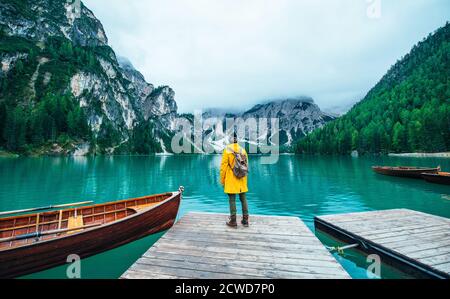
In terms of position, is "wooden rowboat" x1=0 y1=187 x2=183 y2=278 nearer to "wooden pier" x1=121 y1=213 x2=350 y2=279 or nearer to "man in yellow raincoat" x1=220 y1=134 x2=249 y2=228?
"wooden pier" x1=121 y1=213 x2=350 y2=279

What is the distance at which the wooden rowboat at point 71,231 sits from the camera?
6754 mm

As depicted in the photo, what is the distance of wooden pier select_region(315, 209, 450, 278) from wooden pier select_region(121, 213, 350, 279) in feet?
7.51

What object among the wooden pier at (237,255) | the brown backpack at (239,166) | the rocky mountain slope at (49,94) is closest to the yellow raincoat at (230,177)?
the brown backpack at (239,166)

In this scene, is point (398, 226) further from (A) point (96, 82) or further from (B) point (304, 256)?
(A) point (96, 82)

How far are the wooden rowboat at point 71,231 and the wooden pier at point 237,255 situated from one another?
208cm

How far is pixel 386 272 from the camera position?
24.1ft

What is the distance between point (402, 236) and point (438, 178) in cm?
2561

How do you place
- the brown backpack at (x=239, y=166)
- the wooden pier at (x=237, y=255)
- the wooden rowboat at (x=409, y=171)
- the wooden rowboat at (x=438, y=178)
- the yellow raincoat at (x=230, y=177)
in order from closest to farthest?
the wooden pier at (x=237, y=255), the brown backpack at (x=239, y=166), the yellow raincoat at (x=230, y=177), the wooden rowboat at (x=438, y=178), the wooden rowboat at (x=409, y=171)

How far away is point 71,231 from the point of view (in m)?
8.86

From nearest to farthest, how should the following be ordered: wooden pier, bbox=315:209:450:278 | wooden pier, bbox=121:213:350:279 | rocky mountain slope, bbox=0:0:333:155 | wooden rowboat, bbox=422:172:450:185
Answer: wooden pier, bbox=121:213:350:279, wooden pier, bbox=315:209:450:278, wooden rowboat, bbox=422:172:450:185, rocky mountain slope, bbox=0:0:333:155

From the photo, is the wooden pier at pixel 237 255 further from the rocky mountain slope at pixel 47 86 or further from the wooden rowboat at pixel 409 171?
the rocky mountain slope at pixel 47 86

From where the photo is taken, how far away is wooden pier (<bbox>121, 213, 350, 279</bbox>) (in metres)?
5.27

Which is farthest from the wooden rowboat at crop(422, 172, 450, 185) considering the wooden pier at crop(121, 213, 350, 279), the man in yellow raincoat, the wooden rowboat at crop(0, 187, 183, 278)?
the wooden rowboat at crop(0, 187, 183, 278)

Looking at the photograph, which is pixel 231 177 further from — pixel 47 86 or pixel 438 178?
pixel 47 86
